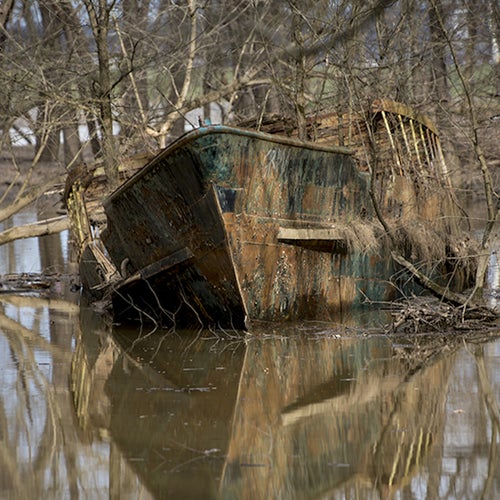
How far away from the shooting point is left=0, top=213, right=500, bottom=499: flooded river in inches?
A: 181

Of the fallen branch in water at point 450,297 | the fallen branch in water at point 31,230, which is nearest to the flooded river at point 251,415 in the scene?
the fallen branch in water at point 450,297

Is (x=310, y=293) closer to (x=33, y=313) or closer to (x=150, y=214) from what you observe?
(x=150, y=214)

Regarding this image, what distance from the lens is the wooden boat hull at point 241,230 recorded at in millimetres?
9172

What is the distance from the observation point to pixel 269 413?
6.06 meters

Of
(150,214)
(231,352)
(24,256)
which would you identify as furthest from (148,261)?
(24,256)

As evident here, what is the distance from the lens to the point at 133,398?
6547mm

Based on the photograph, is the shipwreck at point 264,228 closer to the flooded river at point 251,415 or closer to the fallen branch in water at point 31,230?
the flooded river at point 251,415

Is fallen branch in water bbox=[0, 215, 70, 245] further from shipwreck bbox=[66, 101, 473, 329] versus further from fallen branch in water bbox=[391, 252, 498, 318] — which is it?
fallen branch in water bbox=[391, 252, 498, 318]

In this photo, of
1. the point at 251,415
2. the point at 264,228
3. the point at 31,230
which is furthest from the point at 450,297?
the point at 31,230

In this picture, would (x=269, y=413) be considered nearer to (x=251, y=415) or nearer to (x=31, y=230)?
(x=251, y=415)

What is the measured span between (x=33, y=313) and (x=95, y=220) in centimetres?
299

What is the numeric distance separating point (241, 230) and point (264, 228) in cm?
32

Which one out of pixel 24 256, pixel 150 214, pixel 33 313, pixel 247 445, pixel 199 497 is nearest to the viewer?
pixel 199 497

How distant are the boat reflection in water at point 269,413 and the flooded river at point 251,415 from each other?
0.01 metres
